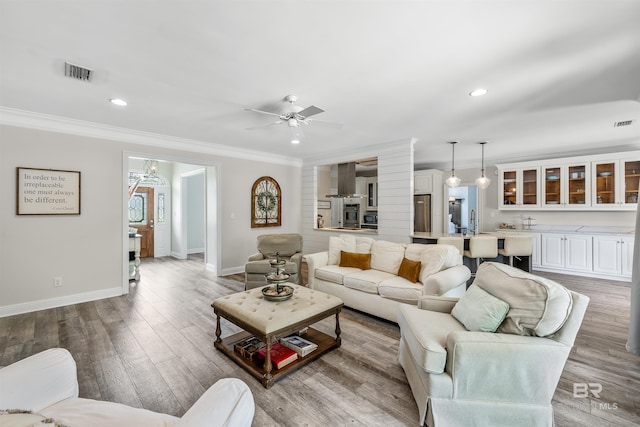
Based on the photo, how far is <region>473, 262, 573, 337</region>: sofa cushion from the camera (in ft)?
5.32

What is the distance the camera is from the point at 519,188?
6.04 metres

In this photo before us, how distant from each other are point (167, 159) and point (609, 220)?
8.39 metres

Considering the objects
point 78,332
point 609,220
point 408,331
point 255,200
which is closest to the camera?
point 408,331

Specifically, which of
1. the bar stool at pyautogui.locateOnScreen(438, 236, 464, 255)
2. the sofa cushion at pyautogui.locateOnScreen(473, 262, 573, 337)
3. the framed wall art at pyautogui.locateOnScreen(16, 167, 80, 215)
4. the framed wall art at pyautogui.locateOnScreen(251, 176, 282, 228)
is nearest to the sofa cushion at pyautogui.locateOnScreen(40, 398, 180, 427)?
the sofa cushion at pyautogui.locateOnScreen(473, 262, 573, 337)

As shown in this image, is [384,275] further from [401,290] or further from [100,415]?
[100,415]

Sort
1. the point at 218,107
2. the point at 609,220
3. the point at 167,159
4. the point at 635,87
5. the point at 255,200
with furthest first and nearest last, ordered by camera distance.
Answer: the point at 255,200
the point at 609,220
the point at 167,159
the point at 218,107
the point at 635,87

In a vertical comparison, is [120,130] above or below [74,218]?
above

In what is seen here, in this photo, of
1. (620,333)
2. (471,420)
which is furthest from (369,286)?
(620,333)

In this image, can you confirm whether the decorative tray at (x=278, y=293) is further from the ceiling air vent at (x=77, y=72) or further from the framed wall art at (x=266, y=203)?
the framed wall art at (x=266, y=203)

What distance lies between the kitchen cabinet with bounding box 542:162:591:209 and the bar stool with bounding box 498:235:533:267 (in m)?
1.91

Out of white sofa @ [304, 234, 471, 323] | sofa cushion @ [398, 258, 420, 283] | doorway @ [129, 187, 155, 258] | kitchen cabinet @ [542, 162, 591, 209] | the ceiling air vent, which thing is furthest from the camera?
doorway @ [129, 187, 155, 258]

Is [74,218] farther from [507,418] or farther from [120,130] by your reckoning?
[507,418]

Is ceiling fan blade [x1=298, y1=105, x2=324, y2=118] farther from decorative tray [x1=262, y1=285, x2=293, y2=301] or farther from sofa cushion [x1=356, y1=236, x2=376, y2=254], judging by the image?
sofa cushion [x1=356, y1=236, x2=376, y2=254]

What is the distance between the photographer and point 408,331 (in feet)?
6.57
